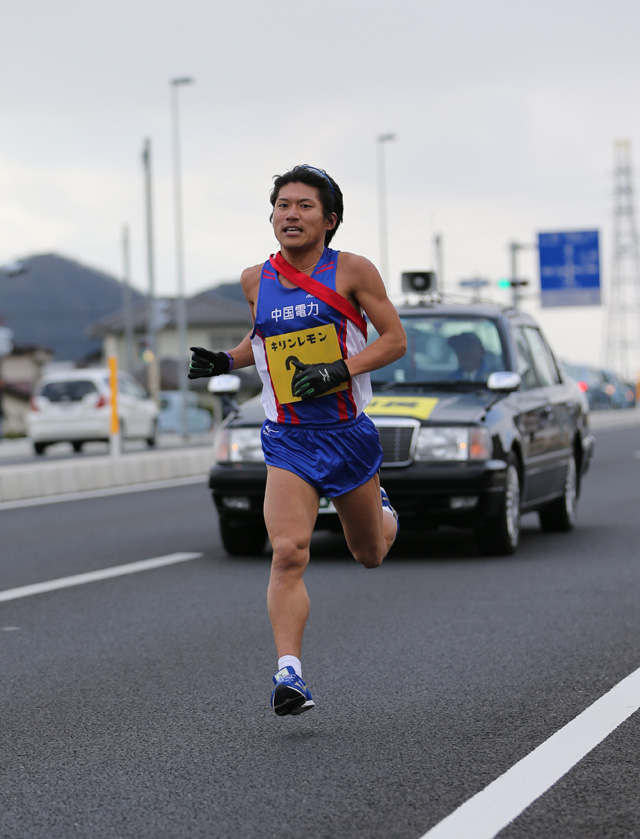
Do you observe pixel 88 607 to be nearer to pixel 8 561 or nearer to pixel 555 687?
pixel 8 561

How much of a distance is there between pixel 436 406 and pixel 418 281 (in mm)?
2648

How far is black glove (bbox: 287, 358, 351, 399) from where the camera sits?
511 cm

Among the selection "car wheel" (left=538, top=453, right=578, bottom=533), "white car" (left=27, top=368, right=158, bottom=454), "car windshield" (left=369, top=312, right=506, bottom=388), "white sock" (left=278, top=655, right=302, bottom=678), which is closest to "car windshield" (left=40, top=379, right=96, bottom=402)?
"white car" (left=27, top=368, right=158, bottom=454)

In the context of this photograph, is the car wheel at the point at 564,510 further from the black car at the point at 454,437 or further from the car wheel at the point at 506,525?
the car wheel at the point at 506,525

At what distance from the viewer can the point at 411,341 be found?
35.3 ft

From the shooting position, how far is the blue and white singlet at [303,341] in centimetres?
529

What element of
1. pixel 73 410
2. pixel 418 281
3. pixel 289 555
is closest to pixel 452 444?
pixel 418 281

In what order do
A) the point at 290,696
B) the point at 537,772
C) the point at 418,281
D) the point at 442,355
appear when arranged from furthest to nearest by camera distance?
1. the point at 418,281
2. the point at 442,355
3. the point at 290,696
4. the point at 537,772

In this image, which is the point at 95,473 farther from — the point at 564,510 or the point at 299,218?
the point at 299,218

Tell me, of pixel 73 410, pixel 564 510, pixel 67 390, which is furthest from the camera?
pixel 67 390

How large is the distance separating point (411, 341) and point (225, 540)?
1.93 metres

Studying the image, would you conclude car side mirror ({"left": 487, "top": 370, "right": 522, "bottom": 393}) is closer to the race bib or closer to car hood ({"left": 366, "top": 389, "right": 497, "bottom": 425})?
car hood ({"left": 366, "top": 389, "right": 497, "bottom": 425})

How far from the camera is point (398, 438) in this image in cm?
986

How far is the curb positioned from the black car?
6.34 m
